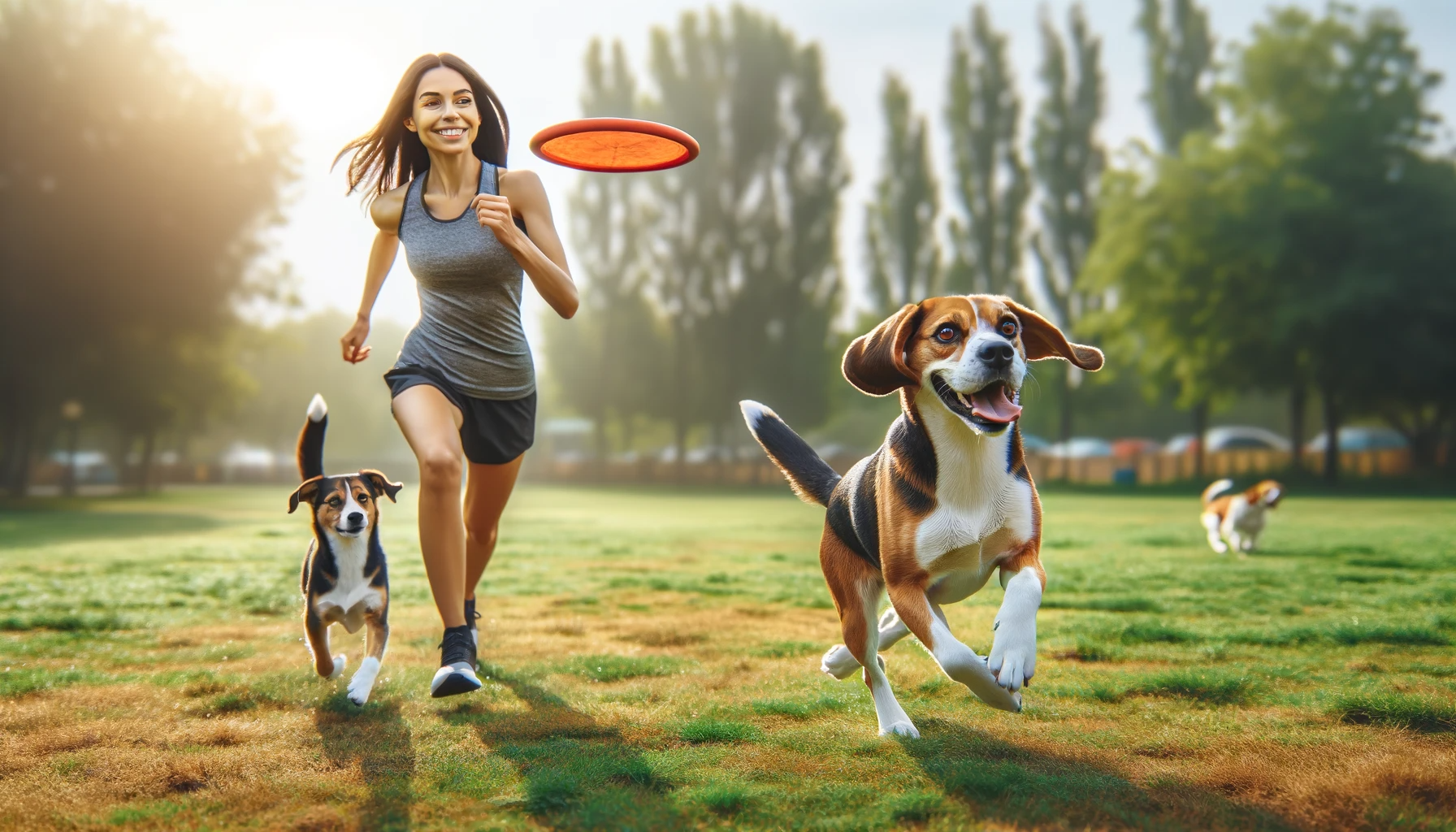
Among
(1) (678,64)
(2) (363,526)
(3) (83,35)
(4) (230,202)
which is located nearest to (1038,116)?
(1) (678,64)

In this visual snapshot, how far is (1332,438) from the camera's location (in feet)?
107

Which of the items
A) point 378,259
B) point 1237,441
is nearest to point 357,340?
point 378,259

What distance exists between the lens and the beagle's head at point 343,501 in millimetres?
4875

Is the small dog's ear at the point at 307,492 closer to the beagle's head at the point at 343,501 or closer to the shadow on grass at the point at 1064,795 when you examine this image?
the beagle's head at the point at 343,501

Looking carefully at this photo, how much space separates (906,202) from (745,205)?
734cm

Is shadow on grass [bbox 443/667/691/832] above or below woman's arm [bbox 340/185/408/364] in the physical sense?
below

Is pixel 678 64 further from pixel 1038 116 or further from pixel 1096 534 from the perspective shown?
pixel 1096 534

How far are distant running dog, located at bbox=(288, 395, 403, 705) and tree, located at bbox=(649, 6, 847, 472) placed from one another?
133ft

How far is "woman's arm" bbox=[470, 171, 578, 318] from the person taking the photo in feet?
14.9

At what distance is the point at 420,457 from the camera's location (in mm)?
4609

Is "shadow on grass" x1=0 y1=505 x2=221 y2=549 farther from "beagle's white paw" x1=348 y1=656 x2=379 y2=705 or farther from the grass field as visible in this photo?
"beagle's white paw" x1=348 y1=656 x2=379 y2=705

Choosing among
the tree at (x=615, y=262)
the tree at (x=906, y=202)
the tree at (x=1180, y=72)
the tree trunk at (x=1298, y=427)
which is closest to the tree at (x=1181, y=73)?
the tree at (x=1180, y=72)

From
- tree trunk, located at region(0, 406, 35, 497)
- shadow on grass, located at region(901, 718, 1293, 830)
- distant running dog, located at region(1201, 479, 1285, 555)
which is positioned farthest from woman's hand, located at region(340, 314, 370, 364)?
tree trunk, located at region(0, 406, 35, 497)

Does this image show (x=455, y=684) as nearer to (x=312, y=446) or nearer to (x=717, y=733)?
(x=717, y=733)
